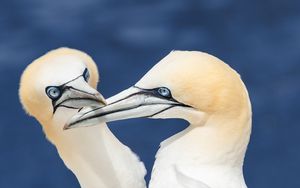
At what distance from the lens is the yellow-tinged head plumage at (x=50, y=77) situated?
6.52m

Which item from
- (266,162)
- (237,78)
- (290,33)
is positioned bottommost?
(266,162)

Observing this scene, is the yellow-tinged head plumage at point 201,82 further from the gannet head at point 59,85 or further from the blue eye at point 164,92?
the gannet head at point 59,85

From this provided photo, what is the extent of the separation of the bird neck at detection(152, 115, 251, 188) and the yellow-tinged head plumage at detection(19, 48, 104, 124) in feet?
1.71

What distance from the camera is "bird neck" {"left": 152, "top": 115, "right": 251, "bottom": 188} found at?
21.0ft

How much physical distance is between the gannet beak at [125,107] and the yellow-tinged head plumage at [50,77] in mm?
104

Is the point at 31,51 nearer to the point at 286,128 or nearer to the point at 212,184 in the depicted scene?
the point at 286,128

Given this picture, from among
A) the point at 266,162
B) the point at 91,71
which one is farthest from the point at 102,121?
the point at 266,162

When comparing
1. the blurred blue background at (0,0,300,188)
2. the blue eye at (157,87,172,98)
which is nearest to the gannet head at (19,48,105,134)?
the blue eye at (157,87,172,98)

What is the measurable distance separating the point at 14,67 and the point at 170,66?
3270mm

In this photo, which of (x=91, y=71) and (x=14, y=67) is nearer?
(x=91, y=71)

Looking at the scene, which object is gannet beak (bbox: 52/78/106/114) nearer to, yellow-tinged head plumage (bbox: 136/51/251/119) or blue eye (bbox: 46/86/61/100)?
blue eye (bbox: 46/86/61/100)

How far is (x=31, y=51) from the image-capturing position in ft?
31.2

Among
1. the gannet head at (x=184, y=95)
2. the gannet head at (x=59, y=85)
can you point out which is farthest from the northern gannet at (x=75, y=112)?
the gannet head at (x=184, y=95)

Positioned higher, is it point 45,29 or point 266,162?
point 45,29
